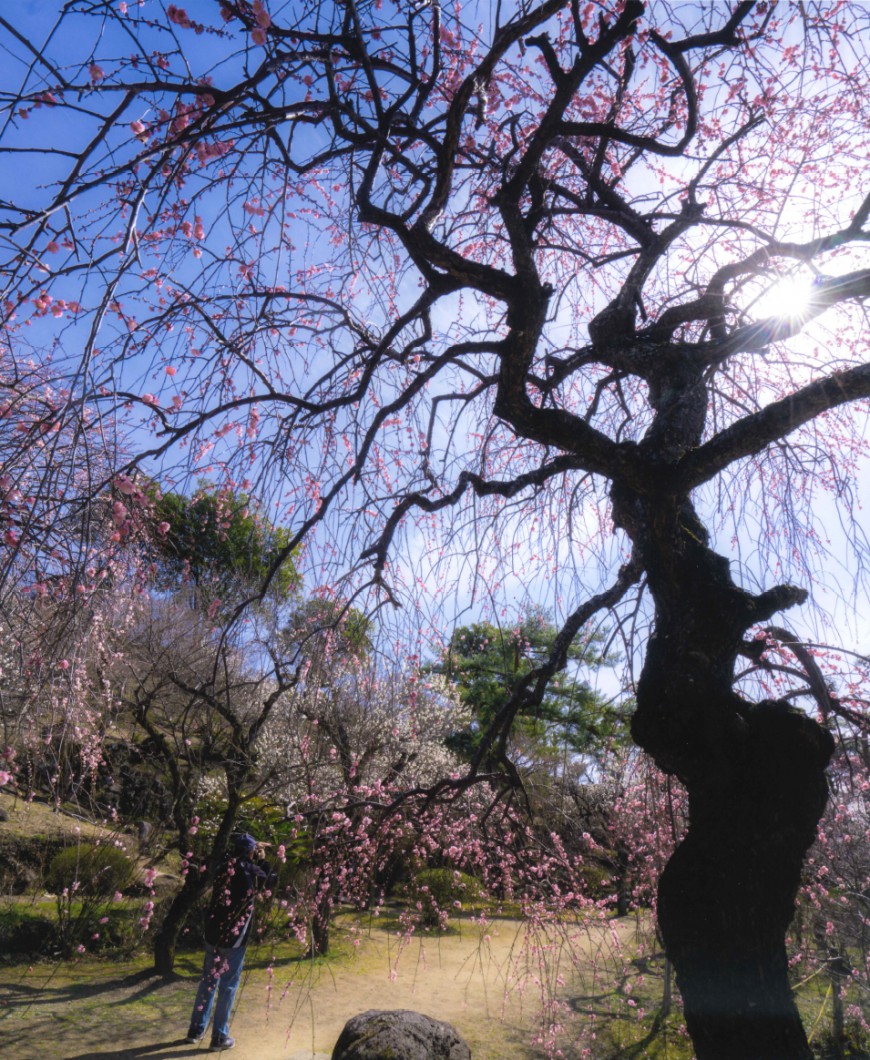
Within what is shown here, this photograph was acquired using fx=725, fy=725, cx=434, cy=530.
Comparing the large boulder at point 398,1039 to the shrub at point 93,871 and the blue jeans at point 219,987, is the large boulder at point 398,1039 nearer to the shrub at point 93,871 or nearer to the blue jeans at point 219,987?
the blue jeans at point 219,987

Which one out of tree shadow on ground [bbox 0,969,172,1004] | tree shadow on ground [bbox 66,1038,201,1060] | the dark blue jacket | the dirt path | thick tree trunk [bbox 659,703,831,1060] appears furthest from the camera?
tree shadow on ground [bbox 0,969,172,1004]

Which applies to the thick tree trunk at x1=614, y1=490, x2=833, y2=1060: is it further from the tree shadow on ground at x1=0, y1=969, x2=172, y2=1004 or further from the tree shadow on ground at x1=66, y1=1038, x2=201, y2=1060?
the tree shadow on ground at x1=0, y1=969, x2=172, y2=1004

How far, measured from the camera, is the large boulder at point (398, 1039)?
4812 millimetres

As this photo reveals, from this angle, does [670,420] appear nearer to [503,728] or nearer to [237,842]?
[503,728]

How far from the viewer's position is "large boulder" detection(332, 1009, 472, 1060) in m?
4.81

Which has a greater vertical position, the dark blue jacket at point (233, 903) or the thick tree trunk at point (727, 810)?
the thick tree trunk at point (727, 810)

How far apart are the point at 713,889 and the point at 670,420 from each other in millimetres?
1895

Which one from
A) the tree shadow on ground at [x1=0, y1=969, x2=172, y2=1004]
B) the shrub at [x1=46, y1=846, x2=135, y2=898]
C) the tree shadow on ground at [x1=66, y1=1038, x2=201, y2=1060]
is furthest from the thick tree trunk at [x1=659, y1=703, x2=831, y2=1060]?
the shrub at [x1=46, y1=846, x2=135, y2=898]

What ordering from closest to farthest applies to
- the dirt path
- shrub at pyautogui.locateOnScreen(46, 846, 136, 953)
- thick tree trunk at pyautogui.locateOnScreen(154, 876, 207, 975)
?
the dirt path, thick tree trunk at pyautogui.locateOnScreen(154, 876, 207, 975), shrub at pyautogui.locateOnScreen(46, 846, 136, 953)

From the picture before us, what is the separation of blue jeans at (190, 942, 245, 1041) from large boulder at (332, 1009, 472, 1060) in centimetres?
94

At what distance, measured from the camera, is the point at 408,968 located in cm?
823

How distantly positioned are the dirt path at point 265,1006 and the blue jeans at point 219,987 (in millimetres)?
171

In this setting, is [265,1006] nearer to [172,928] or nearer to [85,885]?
[172,928]

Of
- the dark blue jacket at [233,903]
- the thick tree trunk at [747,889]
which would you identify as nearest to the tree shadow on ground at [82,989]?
the dark blue jacket at [233,903]
